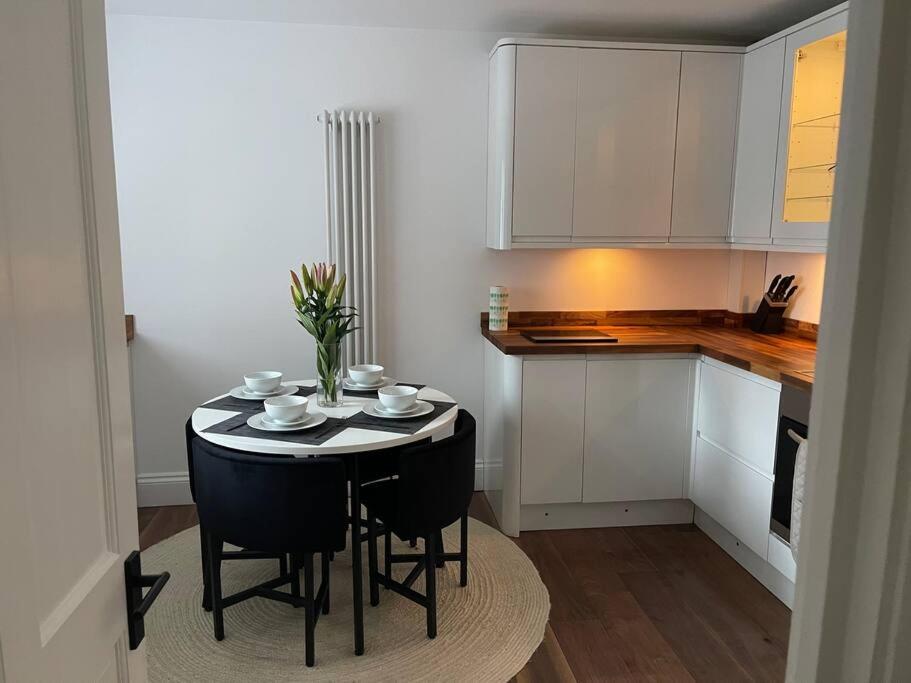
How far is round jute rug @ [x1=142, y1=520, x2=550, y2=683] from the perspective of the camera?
2412mm

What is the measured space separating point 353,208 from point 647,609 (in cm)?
238

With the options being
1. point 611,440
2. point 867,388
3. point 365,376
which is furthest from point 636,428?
point 867,388

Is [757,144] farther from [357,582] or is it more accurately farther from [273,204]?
[357,582]

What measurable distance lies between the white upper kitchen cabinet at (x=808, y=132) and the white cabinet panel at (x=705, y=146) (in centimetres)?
34

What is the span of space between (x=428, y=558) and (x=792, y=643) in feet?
6.58

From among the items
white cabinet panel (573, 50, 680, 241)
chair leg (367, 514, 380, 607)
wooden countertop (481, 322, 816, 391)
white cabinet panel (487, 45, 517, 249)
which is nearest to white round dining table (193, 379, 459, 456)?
chair leg (367, 514, 380, 607)

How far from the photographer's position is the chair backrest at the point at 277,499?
2271 millimetres

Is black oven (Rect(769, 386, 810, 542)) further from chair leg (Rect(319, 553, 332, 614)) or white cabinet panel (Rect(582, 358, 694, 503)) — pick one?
chair leg (Rect(319, 553, 332, 614))

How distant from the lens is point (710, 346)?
3309mm

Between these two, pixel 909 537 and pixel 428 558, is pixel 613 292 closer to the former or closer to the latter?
pixel 428 558

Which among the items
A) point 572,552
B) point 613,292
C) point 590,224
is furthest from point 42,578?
point 613,292

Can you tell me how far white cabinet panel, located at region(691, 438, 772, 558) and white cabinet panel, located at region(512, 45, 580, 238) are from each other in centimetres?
132

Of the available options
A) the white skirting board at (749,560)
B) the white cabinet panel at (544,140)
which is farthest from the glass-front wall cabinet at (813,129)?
the white skirting board at (749,560)

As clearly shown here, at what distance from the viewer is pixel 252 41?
3.53 metres
